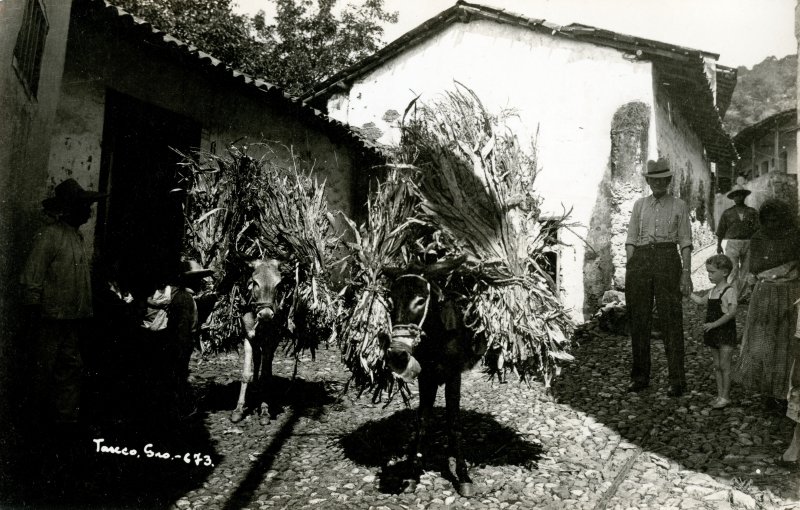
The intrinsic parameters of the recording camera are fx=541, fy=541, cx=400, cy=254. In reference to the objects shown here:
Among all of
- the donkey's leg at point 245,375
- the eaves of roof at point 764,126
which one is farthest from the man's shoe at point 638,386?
the eaves of roof at point 764,126

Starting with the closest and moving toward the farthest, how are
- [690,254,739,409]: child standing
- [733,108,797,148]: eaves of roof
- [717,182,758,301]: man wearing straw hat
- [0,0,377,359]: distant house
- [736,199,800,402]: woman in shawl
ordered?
[0,0,377,359]: distant house, [736,199,800,402]: woman in shawl, [690,254,739,409]: child standing, [717,182,758,301]: man wearing straw hat, [733,108,797,148]: eaves of roof

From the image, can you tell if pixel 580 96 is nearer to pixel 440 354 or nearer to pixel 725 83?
pixel 725 83

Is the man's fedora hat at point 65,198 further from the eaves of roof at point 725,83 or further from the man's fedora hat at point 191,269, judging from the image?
the eaves of roof at point 725,83

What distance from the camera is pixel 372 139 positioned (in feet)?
41.9

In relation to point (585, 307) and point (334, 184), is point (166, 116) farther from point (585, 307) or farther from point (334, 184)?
point (585, 307)

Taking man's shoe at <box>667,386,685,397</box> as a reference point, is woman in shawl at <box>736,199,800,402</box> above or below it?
above

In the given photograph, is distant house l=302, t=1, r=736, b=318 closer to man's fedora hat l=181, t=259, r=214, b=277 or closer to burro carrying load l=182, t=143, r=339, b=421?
burro carrying load l=182, t=143, r=339, b=421

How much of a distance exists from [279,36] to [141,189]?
1321 cm

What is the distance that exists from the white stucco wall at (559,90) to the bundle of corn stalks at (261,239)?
4616mm

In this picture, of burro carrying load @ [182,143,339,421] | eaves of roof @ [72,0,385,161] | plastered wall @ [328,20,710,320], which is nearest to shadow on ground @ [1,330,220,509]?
burro carrying load @ [182,143,339,421]

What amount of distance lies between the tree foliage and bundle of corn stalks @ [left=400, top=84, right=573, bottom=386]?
460 inches

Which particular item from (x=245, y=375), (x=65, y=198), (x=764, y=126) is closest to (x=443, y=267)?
(x=65, y=198)

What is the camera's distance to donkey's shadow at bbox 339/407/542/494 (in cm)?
462

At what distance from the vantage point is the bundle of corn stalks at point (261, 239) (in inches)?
234
